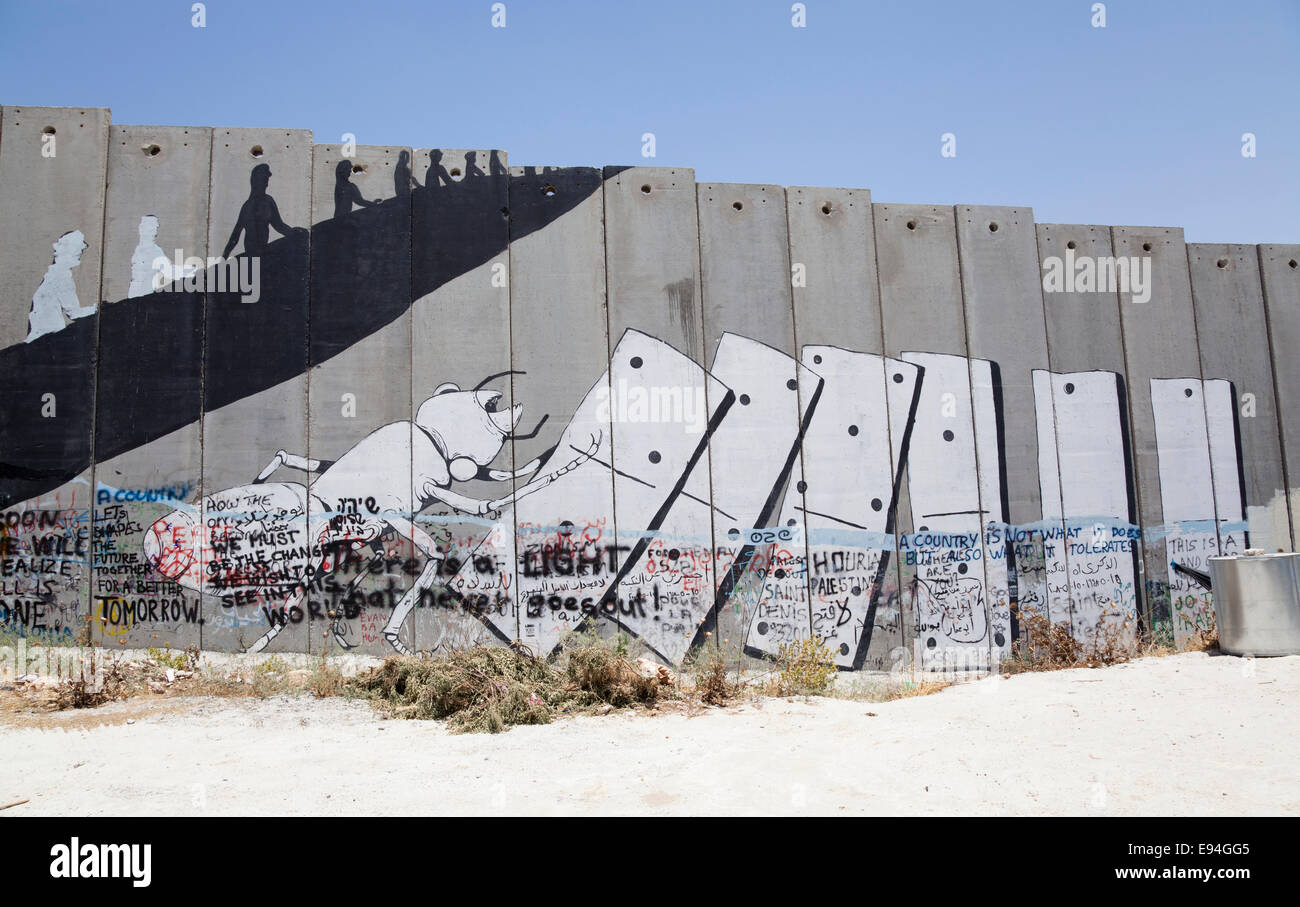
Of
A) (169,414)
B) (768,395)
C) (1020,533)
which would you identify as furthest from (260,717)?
(1020,533)

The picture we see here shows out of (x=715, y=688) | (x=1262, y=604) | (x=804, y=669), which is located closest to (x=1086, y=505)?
(x=1262, y=604)

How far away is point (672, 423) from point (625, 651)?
107 inches

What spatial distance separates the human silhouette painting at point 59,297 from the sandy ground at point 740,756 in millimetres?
4103

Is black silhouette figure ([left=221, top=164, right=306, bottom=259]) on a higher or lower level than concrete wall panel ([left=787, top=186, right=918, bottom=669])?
higher

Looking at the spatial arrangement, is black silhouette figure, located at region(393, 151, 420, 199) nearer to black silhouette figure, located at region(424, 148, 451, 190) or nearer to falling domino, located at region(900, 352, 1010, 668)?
black silhouette figure, located at region(424, 148, 451, 190)

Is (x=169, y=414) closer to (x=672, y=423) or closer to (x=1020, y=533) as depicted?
(x=672, y=423)

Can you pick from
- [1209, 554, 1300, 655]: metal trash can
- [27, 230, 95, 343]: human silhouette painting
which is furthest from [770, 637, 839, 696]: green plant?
[27, 230, 95, 343]: human silhouette painting

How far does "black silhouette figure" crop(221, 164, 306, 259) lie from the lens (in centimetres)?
898

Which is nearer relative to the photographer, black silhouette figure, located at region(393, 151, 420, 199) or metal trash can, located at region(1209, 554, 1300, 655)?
metal trash can, located at region(1209, 554, 1300, 655)

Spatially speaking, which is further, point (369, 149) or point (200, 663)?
point (369, 149)

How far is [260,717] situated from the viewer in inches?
273

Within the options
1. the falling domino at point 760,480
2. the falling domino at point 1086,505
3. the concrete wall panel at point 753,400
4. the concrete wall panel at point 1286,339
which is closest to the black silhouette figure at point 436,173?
the concrete wall panel at point 753,400

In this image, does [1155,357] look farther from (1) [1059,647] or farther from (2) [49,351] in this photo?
(2) [49,351]

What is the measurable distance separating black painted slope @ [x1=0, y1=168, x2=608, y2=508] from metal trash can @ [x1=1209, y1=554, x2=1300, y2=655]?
7636mm
